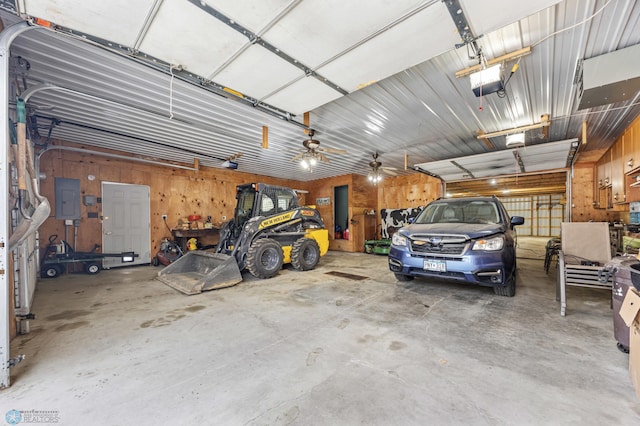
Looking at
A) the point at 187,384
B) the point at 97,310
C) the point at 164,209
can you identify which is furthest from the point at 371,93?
the point at 164,209

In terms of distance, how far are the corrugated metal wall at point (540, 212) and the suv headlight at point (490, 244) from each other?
53.5ft

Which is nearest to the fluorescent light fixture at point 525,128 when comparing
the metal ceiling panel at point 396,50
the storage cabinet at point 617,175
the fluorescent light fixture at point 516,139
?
the fluorescent light fixture at point 516,139

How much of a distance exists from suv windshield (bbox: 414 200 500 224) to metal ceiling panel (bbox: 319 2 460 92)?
2.73m

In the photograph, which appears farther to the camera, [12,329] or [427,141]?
[427,141]

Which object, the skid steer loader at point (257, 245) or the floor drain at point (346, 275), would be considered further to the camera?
the floor drain at point (346, 275)

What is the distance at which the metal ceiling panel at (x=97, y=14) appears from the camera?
1.79m

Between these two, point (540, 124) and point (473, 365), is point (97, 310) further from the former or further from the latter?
point (540, 124)

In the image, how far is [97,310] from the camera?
331 centimetres

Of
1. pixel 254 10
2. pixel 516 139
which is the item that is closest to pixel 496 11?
pixel 254 10

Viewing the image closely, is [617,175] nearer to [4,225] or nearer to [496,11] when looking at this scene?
[496,11]

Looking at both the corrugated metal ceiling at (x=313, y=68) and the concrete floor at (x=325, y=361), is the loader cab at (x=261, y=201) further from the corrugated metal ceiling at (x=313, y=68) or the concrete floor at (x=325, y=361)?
the concrete floor at (x=325, y=361)

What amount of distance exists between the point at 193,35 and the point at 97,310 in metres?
3.64

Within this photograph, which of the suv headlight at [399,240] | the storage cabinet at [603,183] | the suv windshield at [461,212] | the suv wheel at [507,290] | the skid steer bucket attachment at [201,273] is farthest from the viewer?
the storage cabinet at [603,183]

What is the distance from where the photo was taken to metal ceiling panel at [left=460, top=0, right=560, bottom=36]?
176 cm
